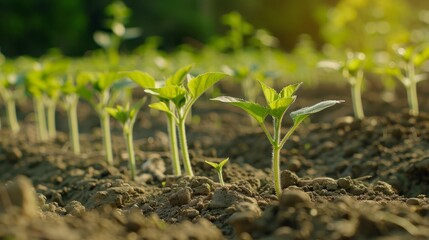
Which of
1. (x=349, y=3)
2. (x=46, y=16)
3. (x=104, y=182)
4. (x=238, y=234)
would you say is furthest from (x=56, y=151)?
(x=46, y=16)

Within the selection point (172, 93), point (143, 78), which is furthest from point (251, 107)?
point (143, 78)

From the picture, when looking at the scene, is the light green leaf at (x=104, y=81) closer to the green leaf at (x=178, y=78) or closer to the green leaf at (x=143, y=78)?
the green leaf at (x=143, y=78)

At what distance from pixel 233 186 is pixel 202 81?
0.45m

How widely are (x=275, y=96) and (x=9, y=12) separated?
2081 centimetres

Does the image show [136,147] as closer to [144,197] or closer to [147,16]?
[144,197]

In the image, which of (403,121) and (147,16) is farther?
(147,16)

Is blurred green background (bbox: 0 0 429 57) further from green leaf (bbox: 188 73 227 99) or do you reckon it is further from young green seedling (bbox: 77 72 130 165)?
green leaf (bbox: 188 73 227 99)

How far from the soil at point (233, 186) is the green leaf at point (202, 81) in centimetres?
39

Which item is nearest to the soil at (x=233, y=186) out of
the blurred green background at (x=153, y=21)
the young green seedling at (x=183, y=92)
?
the young green seedling at (x=183, y=92)

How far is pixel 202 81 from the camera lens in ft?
8.95

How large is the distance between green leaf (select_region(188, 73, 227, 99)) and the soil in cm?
39

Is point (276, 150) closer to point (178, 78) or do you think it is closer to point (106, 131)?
point (178, 78)

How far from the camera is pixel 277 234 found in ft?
6.17

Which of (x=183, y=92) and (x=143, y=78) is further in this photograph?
(x=143, y=78)
